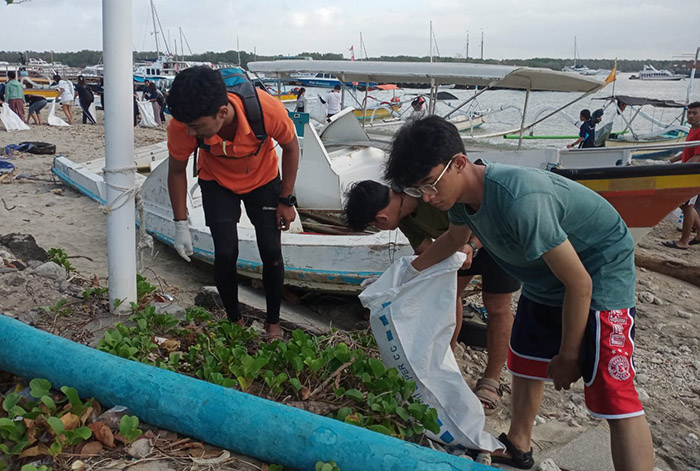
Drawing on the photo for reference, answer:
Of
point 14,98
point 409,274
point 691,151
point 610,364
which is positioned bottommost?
point 610,364

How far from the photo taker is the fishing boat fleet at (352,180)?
14.7 ft

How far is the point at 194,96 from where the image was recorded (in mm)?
2541

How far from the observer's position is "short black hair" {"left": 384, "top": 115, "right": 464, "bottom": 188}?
1.89 m

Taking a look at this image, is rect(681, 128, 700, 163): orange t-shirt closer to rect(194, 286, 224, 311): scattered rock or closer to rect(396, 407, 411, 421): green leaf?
rect(194, 286, 224, 311): scattered rock

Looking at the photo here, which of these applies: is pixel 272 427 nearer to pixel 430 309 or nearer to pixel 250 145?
pixel 430 309

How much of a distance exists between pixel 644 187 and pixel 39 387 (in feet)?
14.2

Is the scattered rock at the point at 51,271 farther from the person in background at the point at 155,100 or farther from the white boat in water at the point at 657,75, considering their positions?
the white boat in water at the point at 657,75

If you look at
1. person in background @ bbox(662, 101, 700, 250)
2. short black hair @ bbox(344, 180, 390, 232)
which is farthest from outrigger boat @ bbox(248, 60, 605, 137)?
short black hair @ bbox(344, 180, 390, 232)

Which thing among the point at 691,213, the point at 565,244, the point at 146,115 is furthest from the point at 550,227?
the point at 146,115

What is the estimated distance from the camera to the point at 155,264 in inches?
225

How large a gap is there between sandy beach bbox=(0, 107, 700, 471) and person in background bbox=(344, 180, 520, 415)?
0.88 ft

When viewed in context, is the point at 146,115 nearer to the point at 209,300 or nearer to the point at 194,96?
the point at 209,300

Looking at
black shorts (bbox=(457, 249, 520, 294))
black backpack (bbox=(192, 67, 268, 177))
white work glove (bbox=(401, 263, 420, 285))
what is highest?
black backpack (bbox=(192, 67, 268, 177))

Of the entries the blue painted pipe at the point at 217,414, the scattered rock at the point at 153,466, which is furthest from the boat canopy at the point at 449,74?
the scattered rock at the point at 153,466
